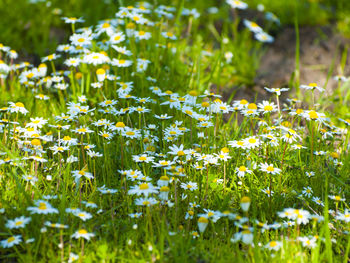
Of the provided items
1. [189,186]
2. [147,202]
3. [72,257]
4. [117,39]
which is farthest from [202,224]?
[117,39]

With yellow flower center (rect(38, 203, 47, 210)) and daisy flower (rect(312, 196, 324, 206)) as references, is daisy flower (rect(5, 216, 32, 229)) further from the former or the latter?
daisy flower (rect(312, 196, 324, 206))

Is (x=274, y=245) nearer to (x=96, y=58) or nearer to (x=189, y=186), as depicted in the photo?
(x=189, y=186)

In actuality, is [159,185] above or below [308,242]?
above

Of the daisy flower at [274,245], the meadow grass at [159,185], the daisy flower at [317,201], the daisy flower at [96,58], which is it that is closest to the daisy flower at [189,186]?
the meadow grass at [159,185]

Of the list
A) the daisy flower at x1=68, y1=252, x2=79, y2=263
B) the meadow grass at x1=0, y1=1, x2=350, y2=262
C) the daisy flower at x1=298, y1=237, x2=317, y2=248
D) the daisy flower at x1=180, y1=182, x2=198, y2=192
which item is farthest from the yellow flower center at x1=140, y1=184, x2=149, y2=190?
the daisy flower at x1=298, y1=237, x2=317, y2=248

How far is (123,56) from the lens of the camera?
3443mm

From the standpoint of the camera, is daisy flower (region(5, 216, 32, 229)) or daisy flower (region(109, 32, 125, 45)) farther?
daisy flower (region(109, 32, 125, 45))

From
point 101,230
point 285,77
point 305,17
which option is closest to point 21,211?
point 101,230

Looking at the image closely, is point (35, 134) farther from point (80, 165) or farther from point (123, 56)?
point (123, 56)

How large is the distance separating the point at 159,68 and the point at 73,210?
1.84m

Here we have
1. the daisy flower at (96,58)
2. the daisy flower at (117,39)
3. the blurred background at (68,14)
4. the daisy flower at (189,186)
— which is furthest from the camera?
the blurred background at (68,14)

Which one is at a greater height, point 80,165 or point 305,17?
point 305,17

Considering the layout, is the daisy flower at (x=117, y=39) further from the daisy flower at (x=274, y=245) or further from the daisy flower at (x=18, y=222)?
the daisy flower at (x=274, y=245)

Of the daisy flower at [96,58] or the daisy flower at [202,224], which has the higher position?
the daisy flower at [96,58]
